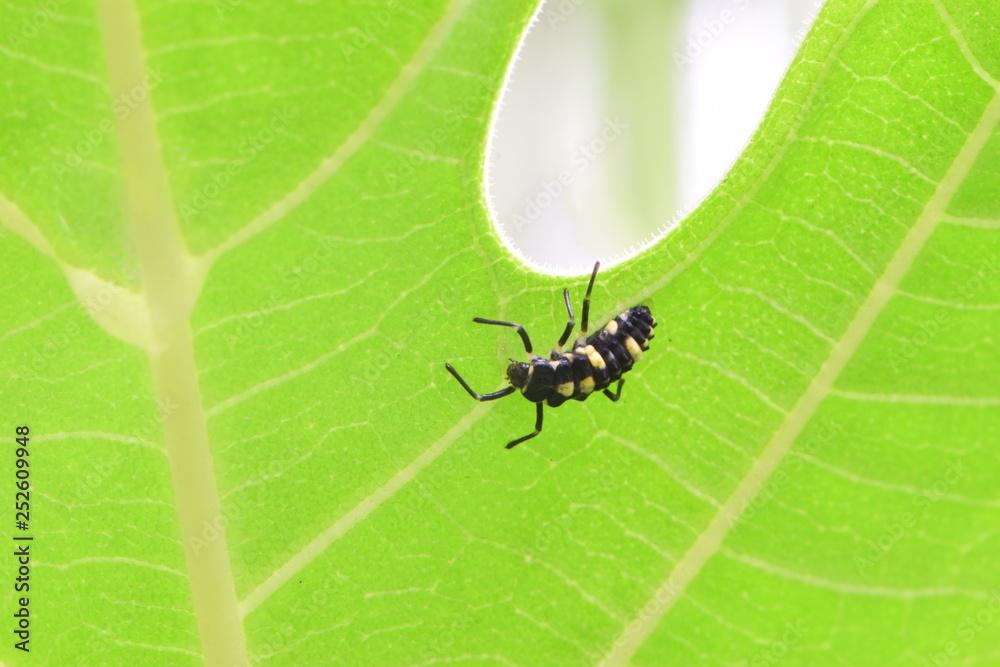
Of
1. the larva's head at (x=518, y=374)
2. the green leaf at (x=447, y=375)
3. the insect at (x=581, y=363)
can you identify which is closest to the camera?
the green leaf at (x=447, y=375)

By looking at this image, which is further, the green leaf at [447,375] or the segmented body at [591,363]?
the segmented body at [591,363]

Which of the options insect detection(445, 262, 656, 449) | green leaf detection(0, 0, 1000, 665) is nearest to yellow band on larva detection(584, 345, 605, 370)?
insect detection(445, 262, 656, 449)

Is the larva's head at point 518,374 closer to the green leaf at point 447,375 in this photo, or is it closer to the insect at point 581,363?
the insect at point 581,363

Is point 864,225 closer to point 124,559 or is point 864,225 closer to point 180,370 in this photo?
point 180,370

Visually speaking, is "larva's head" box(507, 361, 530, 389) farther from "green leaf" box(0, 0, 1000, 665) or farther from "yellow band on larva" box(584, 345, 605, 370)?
"yellow band on larva" box(584, 345, 605, 370)

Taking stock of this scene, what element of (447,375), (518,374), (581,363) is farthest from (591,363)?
(447,375)

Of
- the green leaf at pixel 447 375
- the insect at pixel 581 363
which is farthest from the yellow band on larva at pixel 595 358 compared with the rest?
the green leaf at pixel 447 375

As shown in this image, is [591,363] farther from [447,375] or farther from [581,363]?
[447,375]

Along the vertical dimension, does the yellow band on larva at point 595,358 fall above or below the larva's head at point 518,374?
below
